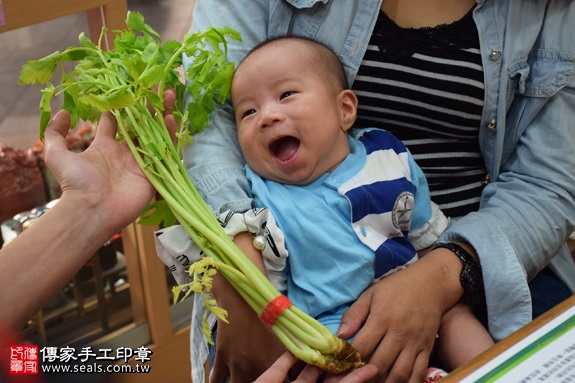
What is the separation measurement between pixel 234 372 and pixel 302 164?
0.42 metres

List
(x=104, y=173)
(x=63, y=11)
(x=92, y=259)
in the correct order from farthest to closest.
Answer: (x=92, y=259), (x=63, y=11), (x=104, y=173)

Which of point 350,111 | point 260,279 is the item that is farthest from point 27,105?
point 260,279

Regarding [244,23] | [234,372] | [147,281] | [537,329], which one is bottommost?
[147,281]

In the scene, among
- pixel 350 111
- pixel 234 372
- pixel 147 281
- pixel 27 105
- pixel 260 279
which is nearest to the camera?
pixel 260 279

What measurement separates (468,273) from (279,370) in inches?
17.8

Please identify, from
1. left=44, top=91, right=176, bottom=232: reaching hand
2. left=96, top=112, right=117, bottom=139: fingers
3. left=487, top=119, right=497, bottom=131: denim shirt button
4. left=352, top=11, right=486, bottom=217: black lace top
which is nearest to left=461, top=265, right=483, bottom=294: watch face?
left=352, top=11, right=486, bottom=217: black lace top

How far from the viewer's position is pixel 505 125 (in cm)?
140

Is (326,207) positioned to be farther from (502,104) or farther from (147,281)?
(147,281)

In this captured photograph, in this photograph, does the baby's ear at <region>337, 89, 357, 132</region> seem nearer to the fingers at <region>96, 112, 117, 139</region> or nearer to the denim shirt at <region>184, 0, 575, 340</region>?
the denim shirt at <region>184, 0, 575, 340</region>

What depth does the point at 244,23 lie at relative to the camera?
139cm

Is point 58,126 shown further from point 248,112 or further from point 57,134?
point 248,112

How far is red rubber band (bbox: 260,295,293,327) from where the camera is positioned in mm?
1041

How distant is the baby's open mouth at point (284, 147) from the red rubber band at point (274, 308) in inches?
12.6

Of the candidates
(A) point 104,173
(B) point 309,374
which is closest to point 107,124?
(A) point 104,173
